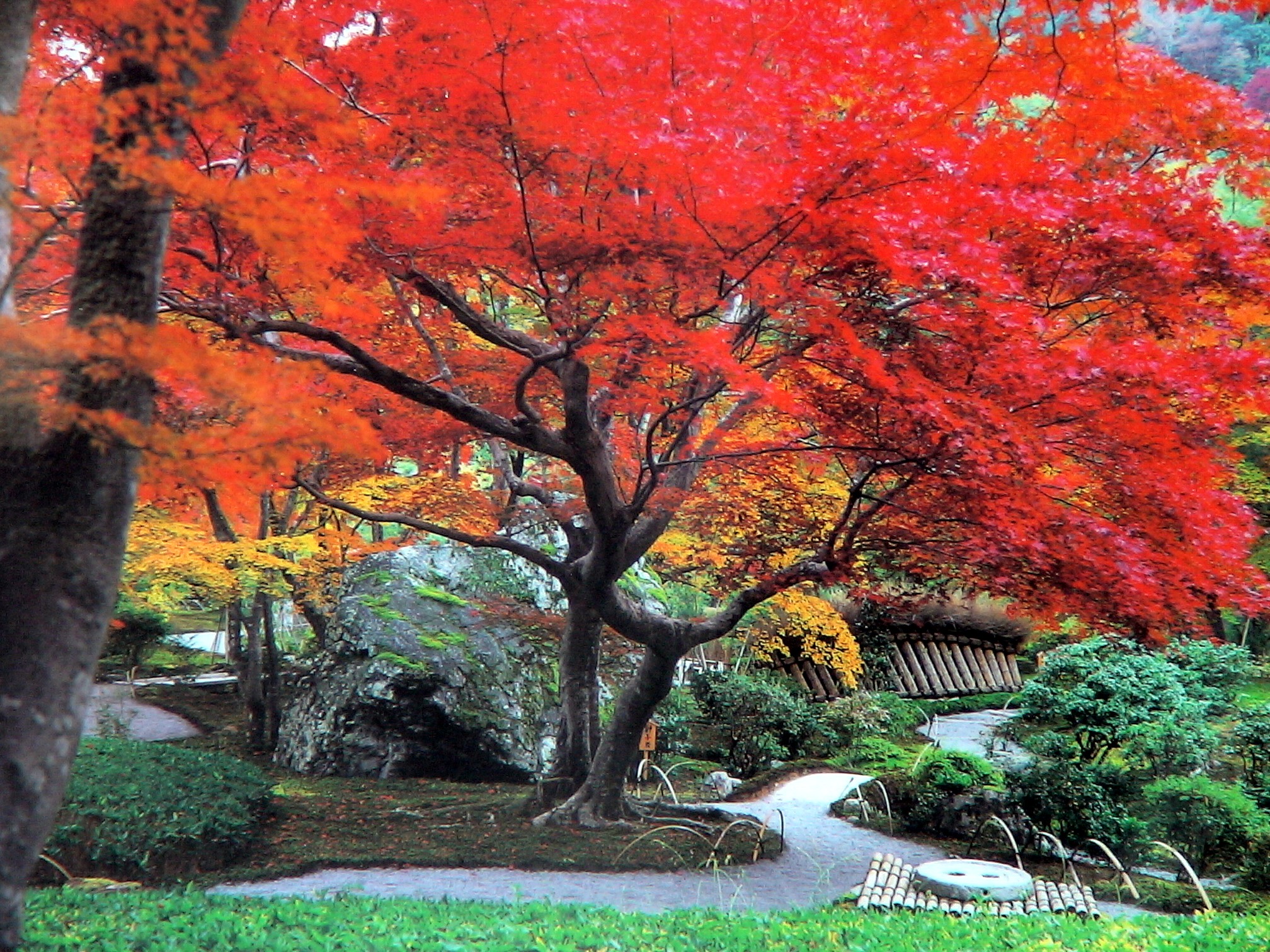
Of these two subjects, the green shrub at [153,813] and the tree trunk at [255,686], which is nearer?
the green shrub at [153,813]

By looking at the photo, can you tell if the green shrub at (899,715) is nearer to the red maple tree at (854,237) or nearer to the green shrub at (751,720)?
the green shrub at (751,720)

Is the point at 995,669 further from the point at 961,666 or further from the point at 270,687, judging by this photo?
the point at 270,687

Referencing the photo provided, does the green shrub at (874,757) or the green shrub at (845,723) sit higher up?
the green shrub at (845,723)

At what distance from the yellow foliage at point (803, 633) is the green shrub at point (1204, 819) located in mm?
4735

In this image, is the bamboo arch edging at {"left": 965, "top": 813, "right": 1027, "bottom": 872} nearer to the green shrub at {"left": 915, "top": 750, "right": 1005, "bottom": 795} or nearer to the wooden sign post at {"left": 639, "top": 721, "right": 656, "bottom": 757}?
the green shrub at {"left": 915, "top": 750, "right": 1005, "bottom": 795}

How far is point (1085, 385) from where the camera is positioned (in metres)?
5.74

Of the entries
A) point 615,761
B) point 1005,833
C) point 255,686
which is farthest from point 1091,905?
point 255,686

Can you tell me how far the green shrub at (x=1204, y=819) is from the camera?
7559mm

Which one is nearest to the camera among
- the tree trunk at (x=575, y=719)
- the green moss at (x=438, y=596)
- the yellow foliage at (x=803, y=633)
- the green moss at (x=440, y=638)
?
the tree trunk at (x=575, y=719)

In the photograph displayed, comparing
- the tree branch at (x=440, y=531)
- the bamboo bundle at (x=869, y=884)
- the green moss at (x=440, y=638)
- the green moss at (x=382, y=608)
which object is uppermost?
the tree branch at (x=440, y=531)

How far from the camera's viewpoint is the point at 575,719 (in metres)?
8.74

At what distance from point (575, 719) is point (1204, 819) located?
5.18 metres

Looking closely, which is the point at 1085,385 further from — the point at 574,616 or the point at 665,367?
the point at 574,616

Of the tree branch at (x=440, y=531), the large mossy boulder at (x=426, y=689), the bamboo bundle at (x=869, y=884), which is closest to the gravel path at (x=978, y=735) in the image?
the bamboo bundle at (x=869, y=884)
